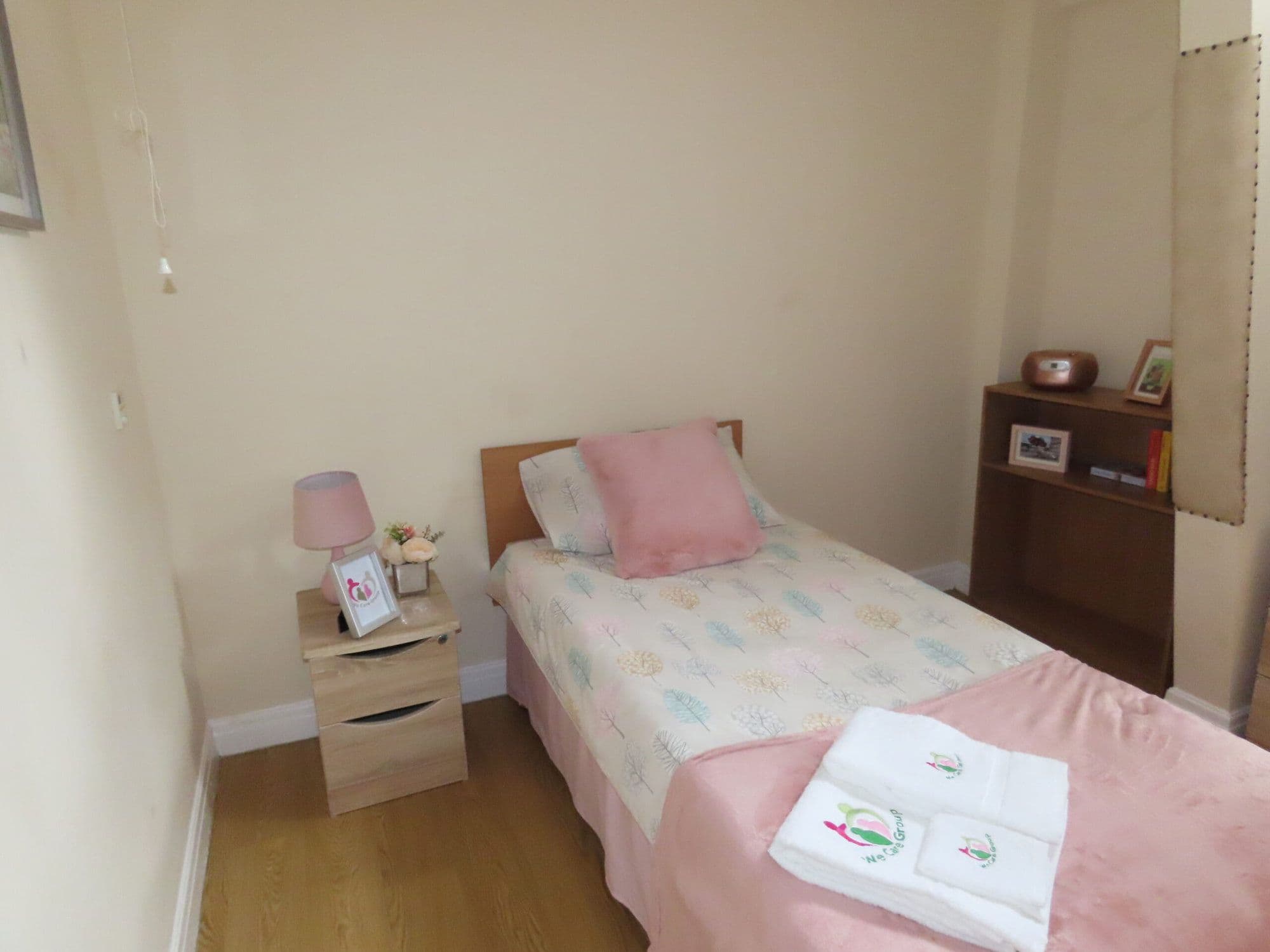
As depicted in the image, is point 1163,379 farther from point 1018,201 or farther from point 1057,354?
point 1018,201

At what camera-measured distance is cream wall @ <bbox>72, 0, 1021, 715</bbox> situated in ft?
7.21

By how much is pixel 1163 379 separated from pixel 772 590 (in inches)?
61.5

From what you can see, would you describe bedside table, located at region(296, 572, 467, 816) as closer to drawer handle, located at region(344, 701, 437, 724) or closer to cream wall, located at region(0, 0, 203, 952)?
drawer handle, located at region(344, 701, 437, 724)

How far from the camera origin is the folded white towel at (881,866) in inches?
43.9

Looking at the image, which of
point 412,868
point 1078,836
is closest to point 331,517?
point 412,868

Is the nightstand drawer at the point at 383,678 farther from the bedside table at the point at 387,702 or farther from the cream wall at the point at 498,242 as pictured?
the cream wall at the point at 498,242

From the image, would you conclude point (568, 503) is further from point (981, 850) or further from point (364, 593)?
point (981, 850)

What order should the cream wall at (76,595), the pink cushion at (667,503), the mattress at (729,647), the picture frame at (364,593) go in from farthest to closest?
1. the pink cushion at (667,503)
2. the picture frame at (364,593)
3. the mattress at (729,647)
4. the cream wall at (76,595)

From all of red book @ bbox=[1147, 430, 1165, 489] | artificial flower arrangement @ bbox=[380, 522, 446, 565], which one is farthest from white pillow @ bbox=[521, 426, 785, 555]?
red book @ bbox=[1147, 430, 1165, 489]

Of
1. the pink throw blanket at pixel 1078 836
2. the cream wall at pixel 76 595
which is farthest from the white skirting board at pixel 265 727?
the pink throw blanket at pixel 1078 836

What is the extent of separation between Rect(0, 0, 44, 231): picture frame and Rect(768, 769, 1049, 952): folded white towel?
5.09ft

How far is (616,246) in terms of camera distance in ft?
8.75

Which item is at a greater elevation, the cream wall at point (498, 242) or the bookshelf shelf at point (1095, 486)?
the cream wall at point (498, 242)

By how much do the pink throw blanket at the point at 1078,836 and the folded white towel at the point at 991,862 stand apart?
4 cm
